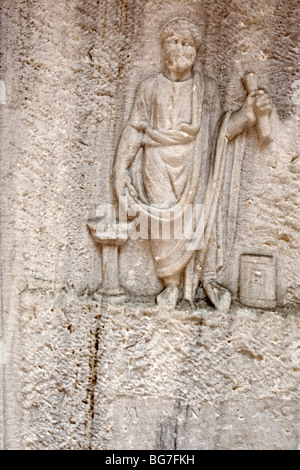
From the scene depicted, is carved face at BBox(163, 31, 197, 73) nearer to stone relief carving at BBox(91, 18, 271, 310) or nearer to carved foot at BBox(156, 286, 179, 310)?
stone relief carving at BBox(91, 18, 271, 310)

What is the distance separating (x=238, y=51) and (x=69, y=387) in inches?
72.2

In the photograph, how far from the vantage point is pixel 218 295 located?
218 centimetres

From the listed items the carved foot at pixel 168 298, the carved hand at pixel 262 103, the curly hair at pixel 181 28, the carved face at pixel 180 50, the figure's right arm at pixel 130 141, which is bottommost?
the carved foot at pixel 168 298

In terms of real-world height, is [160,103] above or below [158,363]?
above

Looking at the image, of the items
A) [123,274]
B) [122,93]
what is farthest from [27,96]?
[123,274]

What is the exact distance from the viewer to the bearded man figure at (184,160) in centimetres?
212

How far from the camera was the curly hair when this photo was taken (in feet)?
6.84

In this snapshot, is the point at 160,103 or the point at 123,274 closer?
the point at 160,103

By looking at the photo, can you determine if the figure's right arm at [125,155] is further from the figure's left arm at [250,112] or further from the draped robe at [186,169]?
the figure's left arm at [250,112]

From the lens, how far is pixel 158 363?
2197 millimetres

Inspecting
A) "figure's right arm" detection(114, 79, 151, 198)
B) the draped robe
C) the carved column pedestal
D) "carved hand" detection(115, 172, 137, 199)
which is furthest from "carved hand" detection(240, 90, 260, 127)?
the carved column pedestal

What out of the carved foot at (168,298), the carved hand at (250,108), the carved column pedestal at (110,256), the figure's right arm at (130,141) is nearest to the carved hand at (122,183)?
the figure's right arm at (130,141)

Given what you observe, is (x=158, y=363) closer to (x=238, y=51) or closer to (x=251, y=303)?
(x=251, y=303)
